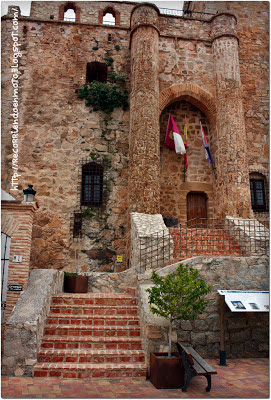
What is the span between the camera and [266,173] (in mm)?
12766

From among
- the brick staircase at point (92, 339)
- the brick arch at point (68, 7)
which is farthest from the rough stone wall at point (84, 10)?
the brick staircase at point (92, 339)

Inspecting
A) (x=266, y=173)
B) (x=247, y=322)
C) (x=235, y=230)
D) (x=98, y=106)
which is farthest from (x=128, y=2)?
(x=247, y=322)

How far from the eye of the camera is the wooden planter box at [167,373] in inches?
181

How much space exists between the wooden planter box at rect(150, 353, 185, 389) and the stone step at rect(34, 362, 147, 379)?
0.35 meters

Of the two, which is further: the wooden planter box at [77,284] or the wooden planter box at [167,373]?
the wooden planter box at [77,284]

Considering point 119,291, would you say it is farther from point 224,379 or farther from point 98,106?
point 98,106

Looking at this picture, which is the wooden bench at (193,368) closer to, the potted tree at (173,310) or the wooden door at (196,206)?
the potted tree at (173,310)

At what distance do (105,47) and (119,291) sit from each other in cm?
969

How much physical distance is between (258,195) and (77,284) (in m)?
8.23

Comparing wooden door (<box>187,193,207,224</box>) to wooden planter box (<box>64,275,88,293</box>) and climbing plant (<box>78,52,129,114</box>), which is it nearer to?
climbing plant (<box>78,52,129,114</box>)

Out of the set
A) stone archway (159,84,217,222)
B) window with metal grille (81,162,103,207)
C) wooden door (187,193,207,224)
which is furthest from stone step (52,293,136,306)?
wooden door (187,193,207,224)

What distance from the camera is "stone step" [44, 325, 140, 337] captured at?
5695 millimetres

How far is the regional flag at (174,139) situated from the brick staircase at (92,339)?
21.1 ft

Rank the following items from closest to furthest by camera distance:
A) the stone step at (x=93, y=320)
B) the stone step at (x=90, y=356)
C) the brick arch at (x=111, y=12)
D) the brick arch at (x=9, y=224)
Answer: the stone step at (x=90, y=356)
the stone step at (x=93, y=320)
the brick arch at (x=9, y=224)
the brick arch at (x=111, y=12)
